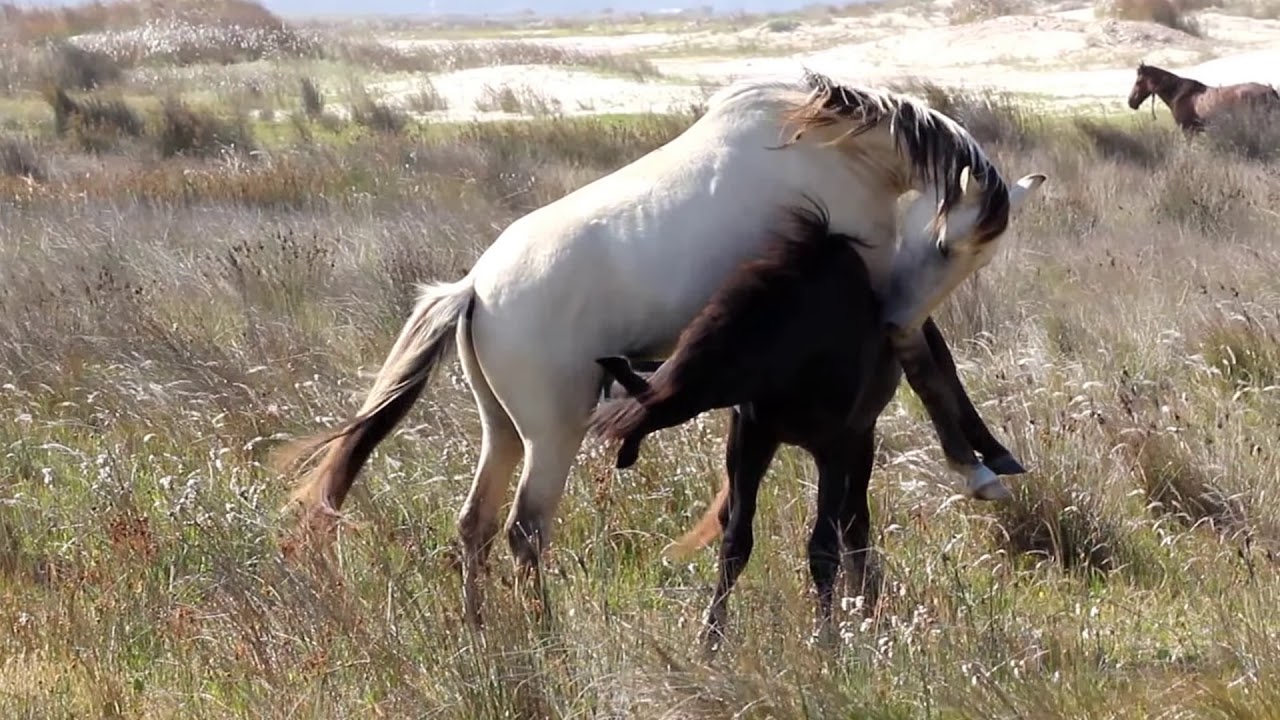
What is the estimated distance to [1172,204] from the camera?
488 inches

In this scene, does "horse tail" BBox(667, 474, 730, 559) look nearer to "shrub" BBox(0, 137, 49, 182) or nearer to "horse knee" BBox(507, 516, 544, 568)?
"horse knee" BBox(507, 516, 544, 568)

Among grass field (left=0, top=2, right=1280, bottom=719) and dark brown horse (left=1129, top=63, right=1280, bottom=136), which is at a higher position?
grass field (left=0, top=2, right=1280, bottom=719)

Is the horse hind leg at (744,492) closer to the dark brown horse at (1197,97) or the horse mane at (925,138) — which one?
the horse mane at (925,138)

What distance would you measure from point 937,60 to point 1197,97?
70.4 ft

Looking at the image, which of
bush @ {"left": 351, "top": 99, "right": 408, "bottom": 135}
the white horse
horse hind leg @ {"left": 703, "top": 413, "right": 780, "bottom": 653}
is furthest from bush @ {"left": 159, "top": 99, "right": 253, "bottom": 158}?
horse hind leg @ {"left": 703, "top": 413, "right": 780, "bottom": 653}

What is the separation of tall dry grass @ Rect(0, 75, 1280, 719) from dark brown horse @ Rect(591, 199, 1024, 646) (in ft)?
0.70

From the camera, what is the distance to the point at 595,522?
17.2 feet

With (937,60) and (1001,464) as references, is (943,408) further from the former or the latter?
(937,60)

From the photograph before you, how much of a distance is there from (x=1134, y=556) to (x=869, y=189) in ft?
5.95

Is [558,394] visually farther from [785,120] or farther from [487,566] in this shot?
[785,120]

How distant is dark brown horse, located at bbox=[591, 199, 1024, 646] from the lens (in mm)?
3865

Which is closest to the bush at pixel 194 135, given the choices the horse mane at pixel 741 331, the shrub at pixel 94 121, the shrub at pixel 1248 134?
the shrub at pixel 94 121

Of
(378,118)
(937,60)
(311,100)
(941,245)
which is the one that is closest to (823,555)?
(941,245)

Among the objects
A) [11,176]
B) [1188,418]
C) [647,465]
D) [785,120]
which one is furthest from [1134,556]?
[11,176]
